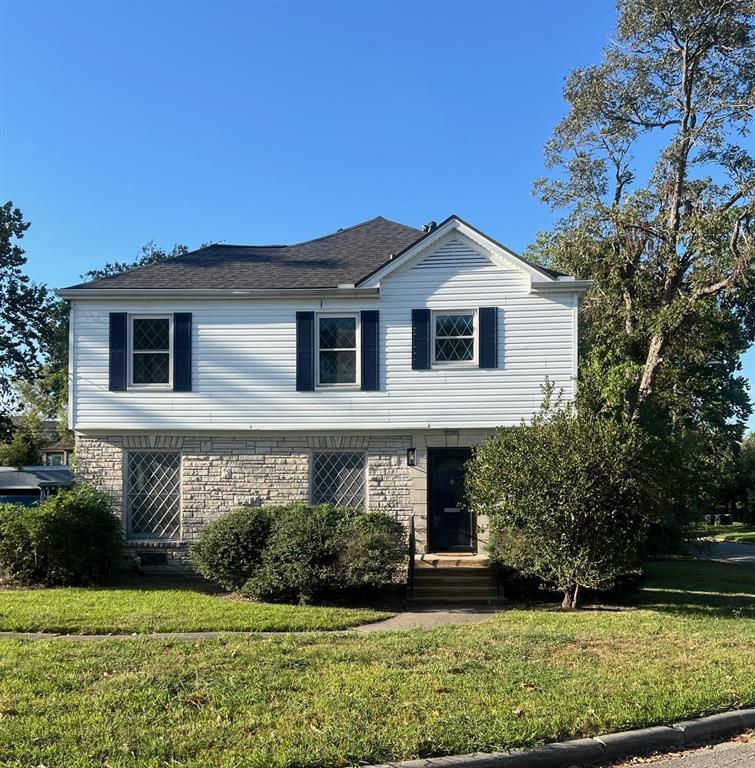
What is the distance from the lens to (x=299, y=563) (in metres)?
11.6

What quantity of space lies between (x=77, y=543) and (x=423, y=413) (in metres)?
6.67

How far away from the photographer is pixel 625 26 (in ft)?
63.6

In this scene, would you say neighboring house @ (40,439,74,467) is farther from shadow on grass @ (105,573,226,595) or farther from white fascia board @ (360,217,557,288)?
white fascia board @ (360,217,557,288)

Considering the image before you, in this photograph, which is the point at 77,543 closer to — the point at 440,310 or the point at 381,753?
the point at 440,310

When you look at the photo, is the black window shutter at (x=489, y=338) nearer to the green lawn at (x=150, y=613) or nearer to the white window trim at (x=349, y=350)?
the white window trim at (x=349, y=350)

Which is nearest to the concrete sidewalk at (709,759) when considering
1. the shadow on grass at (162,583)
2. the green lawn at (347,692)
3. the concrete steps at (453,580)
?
the green lawn at (347,692)

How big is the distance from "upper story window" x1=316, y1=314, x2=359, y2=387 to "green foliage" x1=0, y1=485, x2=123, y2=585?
16.3ft

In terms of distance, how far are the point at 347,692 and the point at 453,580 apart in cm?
739

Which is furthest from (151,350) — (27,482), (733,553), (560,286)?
(733,553)

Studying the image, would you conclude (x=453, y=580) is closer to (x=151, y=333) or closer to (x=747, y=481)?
(x=151, y=333)

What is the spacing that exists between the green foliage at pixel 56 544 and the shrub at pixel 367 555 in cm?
456

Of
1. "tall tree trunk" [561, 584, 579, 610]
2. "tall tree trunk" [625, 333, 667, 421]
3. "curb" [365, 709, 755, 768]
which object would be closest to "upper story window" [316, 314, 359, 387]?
"tall tree trunk" [561, 584, 579, 610]

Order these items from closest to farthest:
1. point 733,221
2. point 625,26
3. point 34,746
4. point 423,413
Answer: point 34,746 < point 423,413 < point 733,221 < point 625,26

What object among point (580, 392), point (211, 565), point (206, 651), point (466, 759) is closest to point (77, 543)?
point (211, 565)
